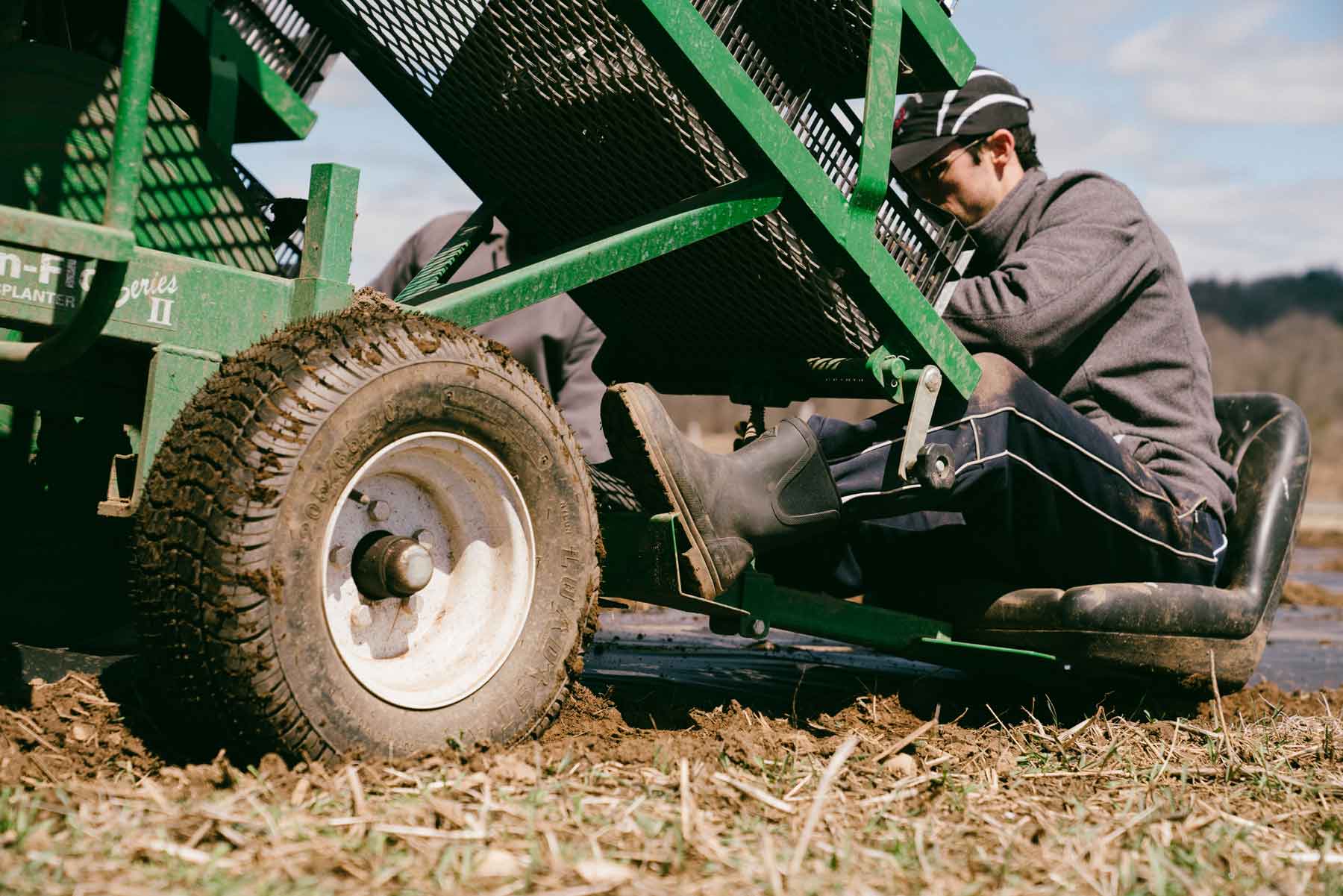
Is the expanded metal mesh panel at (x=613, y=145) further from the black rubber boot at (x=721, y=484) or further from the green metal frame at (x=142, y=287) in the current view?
the green metal frame at (x=142, y=287)

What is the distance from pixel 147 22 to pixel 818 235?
4.33 ft

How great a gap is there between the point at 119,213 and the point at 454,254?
1.28 metres

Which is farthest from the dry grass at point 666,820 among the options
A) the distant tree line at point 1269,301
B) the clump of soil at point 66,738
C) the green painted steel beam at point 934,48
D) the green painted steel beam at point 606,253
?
the distant tree line at point 1269,301

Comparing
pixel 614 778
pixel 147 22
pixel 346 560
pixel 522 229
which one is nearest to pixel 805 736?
pixel 614 778

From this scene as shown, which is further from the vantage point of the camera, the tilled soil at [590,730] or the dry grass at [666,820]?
the tilled soil at [590,730]

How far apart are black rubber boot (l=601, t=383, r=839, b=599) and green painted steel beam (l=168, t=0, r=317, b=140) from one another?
1115mm

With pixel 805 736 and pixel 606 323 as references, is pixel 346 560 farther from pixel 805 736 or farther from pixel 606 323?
pixel 606 323

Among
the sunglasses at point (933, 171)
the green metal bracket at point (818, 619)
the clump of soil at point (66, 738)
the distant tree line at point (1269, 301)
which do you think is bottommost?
the clump of soil at point (66, 738)

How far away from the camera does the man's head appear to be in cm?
359

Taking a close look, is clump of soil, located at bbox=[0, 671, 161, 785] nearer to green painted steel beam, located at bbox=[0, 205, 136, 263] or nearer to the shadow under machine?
the shadow under machine

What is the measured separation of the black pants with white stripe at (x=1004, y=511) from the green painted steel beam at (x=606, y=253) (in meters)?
0.53

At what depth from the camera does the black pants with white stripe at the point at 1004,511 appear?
2.90 m

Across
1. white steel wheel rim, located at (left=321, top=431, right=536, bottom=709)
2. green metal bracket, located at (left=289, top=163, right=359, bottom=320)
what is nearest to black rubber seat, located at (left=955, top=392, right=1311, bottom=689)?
white steel wheel rim, located at (left=321, top=431, right=536, bottom=709)

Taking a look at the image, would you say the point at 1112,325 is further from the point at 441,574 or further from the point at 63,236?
the point at 63,236
